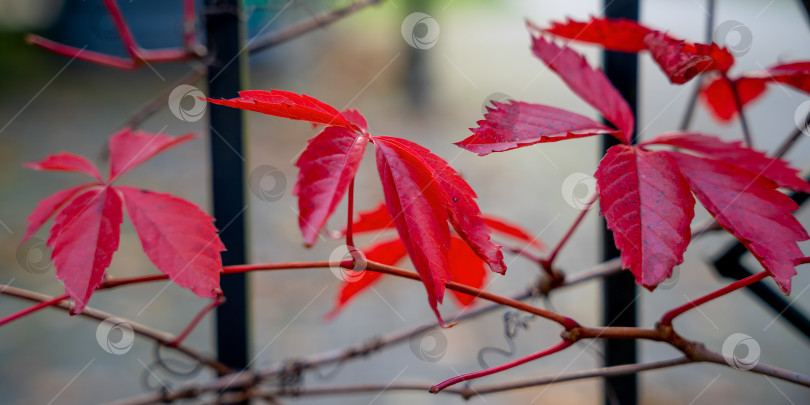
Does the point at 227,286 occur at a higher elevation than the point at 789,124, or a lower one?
higher

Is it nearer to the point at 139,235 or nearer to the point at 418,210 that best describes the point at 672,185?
the point at 418,210

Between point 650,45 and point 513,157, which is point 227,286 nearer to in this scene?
point 650,45

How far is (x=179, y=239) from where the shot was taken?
1.11ft

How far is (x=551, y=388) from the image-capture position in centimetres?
164

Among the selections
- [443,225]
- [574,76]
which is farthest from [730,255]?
[443,225]

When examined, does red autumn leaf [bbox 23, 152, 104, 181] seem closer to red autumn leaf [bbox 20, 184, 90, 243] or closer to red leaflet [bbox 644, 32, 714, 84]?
red autumn leaf [bbox 20, 184, 90, 243]

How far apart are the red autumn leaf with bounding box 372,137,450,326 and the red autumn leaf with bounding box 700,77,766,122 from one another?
468 millimetres

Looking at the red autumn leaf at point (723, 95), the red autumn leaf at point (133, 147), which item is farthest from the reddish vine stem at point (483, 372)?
the red autumn leaf at point (723, 95)

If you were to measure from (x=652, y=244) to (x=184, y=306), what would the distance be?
1.93 metres

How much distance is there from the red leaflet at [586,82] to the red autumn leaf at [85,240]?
11.6 inches

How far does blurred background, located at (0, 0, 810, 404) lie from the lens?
155 centimetres

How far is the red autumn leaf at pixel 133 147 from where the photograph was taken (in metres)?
0.43

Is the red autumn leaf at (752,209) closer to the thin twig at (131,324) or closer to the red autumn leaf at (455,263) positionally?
the red autumn leaf at (455,263)

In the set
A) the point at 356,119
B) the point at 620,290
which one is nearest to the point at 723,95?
the point at 620,290
